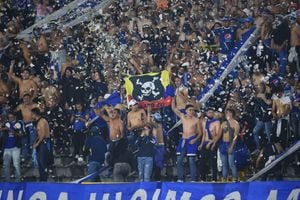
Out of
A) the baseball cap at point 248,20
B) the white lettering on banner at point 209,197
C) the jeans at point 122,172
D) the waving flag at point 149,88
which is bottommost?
the white lettering on banner at point 209,197

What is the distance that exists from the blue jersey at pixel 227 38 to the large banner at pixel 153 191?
5.24 ft

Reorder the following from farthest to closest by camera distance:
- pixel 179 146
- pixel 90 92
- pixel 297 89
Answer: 1. pixel 90 92
2. pixel 179 146
3. pixel 297 89

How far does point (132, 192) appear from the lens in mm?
8031

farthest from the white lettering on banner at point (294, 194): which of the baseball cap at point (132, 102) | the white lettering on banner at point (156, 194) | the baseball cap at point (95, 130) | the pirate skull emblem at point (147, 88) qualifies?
the baseball cap at point (95, 130)

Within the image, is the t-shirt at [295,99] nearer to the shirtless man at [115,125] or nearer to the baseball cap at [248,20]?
the baseball cap at [248,20]

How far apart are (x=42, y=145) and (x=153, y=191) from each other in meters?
1.70

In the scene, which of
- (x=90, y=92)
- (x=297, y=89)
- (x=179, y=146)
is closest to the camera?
(x=297, y=89)

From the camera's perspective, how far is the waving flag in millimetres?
8172

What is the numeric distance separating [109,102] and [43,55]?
4.12 feet

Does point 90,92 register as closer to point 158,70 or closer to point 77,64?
point 77,64

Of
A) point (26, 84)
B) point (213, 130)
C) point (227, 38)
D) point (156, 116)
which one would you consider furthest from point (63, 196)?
point (227, 38)

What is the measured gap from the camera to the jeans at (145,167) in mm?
8047

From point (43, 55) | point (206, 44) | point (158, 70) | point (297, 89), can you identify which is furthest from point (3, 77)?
point (297, 89)

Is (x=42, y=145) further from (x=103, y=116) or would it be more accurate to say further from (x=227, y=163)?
(x=227, y=163)
